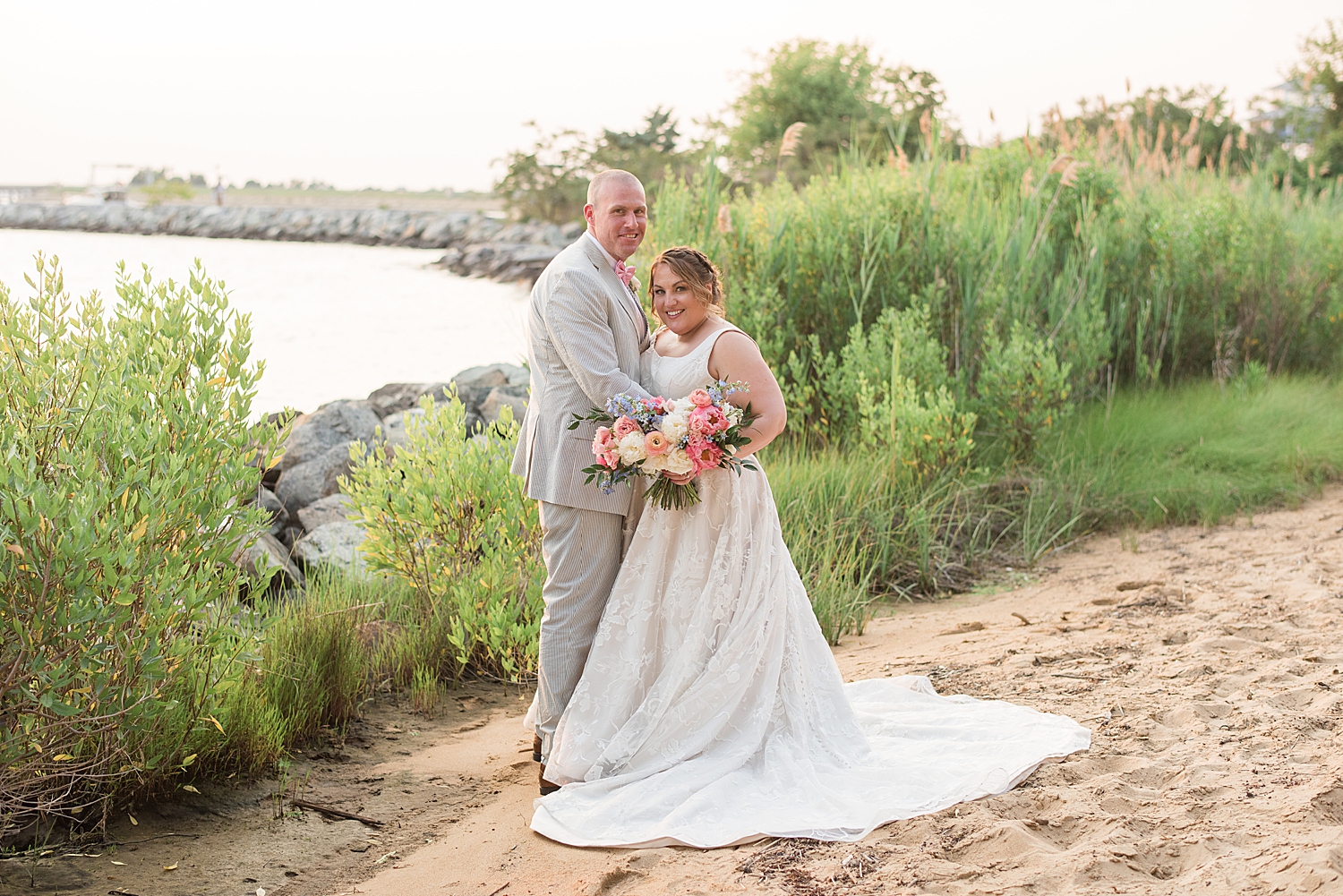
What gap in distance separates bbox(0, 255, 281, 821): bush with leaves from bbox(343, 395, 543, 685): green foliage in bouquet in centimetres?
123

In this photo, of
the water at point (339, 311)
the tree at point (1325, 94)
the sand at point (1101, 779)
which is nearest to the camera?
the sand at point (1101, 779)

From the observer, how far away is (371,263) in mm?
29219

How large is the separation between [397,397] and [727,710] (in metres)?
8.04

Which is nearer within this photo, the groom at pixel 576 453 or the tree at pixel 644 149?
the groom at pixel 576 453

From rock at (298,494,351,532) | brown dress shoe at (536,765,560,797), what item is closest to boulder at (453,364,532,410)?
rock at (298,494,351,532)

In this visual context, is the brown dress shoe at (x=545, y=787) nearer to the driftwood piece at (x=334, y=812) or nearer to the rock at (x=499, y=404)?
the driftwood piece at (x=334, y=812)

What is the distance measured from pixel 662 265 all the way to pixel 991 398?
4611 mm

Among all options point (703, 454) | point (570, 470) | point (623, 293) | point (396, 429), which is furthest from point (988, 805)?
point (396, 429)

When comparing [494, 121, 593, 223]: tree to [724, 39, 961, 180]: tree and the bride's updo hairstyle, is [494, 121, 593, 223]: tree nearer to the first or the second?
[724, 39, 961, 180]: tree


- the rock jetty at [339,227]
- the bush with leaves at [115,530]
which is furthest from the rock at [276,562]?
the rock jetty at [339,227]

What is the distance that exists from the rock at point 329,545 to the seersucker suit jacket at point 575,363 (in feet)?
10.2

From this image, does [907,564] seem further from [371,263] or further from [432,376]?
[371,263]

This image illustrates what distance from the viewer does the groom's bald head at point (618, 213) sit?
378 cm

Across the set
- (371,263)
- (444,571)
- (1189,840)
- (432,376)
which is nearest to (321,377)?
(432,376)
